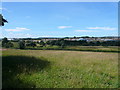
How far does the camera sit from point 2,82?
17.3 feet

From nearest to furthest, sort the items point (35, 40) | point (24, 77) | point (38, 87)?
point (38, 87), point (24, 77), point (35, 40)

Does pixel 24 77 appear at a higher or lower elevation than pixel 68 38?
lower

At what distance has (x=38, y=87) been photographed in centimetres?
502

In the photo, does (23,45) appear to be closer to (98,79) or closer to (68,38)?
(68,38)

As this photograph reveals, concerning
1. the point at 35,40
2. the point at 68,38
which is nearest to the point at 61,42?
the point at 68,38

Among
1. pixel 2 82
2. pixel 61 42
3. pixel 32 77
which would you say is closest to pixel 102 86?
pixel 32 77

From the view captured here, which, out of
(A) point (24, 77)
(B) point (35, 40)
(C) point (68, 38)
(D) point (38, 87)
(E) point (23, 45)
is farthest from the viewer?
(C) point (68, 38)

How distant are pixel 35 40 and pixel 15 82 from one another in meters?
31.0

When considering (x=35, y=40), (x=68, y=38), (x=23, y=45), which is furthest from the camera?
(x=68, y=38)

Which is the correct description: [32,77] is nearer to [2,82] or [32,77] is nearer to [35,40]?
[2,82]

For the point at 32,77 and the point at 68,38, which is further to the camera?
the point at 68,38

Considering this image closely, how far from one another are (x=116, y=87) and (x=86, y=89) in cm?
124

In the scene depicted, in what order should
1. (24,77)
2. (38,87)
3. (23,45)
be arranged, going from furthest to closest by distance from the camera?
1. (23,45)
2. (24,77)
3. (38,87)

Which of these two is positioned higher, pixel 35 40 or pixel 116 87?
pixel 35 40
